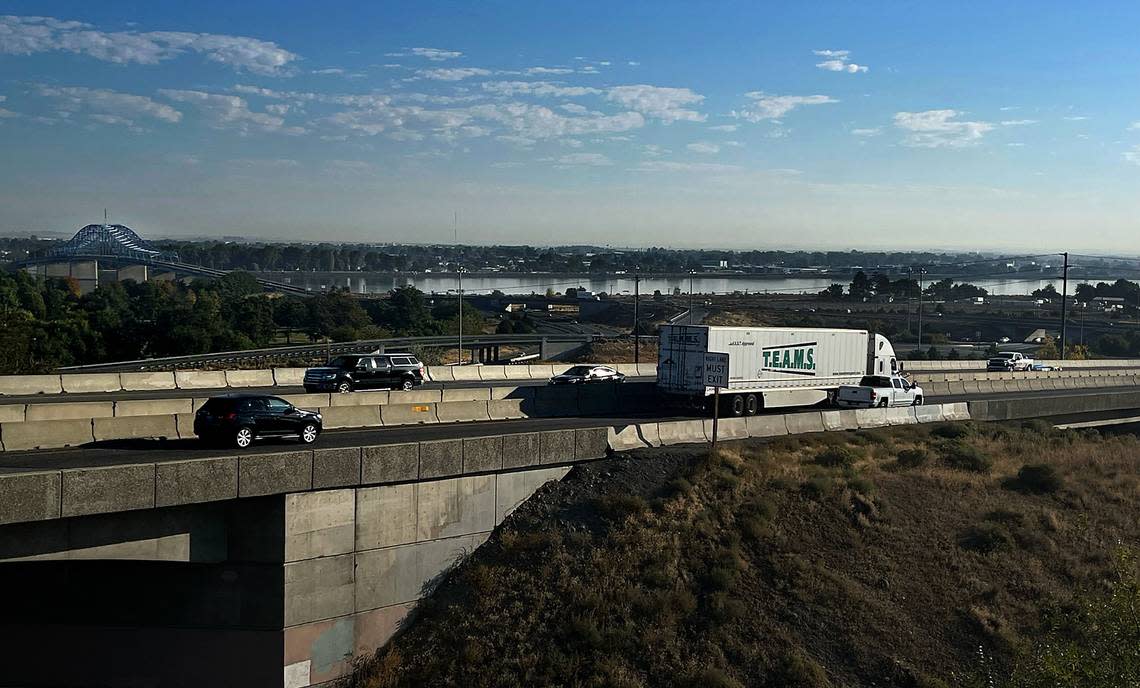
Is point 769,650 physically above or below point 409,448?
below

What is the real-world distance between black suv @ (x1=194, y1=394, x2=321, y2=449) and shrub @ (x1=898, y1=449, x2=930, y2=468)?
59.8 feet

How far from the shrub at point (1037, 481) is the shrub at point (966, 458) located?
95 centimetres

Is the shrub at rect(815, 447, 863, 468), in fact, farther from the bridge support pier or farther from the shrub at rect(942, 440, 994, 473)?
the bridge support pier

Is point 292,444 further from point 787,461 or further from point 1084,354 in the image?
point 1084,354

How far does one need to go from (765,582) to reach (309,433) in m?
11.1

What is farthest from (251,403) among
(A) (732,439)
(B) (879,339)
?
(B) (879,339)

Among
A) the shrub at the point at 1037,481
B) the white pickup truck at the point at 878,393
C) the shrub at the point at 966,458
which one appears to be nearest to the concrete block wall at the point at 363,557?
the shrub at the point at 966,458

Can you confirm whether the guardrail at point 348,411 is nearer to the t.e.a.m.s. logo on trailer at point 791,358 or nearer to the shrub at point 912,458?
the shrub at point 912,458

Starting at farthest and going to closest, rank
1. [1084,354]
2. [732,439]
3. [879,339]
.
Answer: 1. [1084,354]
2. [879,339]
3. [732,439]

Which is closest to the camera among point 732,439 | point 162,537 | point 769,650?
point 162,537

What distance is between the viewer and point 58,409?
29.0 metres

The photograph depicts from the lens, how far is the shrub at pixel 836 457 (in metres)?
30.3

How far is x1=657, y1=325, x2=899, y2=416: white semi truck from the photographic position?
121 ft

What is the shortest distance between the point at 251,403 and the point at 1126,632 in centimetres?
1771
